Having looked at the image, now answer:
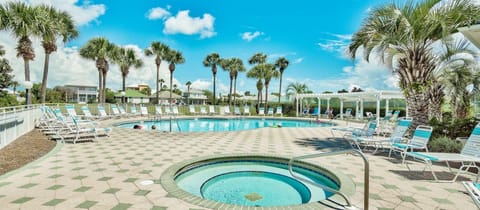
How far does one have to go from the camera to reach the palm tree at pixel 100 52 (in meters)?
20.1

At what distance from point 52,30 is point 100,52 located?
305 inches

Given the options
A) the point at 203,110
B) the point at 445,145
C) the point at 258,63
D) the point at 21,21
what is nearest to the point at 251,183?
the point at 445,145

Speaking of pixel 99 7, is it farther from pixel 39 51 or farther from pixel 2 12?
pixel 2 12

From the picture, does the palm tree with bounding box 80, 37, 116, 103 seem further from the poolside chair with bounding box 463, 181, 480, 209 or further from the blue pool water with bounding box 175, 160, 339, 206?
the poolside chair with bounding box 463, 181, 480, 209

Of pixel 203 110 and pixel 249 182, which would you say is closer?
pixel 249 182

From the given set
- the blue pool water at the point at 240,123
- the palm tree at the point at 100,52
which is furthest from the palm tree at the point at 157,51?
the blue pool water at the point at 240,123

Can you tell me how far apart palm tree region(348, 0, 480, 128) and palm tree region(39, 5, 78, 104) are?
45.9 feet

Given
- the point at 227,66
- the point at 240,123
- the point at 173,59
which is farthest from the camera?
the point at 227,66

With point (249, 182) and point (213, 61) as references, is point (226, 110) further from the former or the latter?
point (249, 182)

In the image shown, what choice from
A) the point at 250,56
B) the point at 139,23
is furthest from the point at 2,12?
the point at 250,56

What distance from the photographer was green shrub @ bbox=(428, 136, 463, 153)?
19.5 feet

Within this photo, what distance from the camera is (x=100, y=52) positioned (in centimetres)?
1998

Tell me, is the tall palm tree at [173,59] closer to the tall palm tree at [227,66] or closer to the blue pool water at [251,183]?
the tall palm tree at [227,66]

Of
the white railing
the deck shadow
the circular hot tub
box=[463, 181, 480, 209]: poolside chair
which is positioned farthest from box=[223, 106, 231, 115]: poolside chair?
box=[463, 181, 480, 209]: poolside chair
